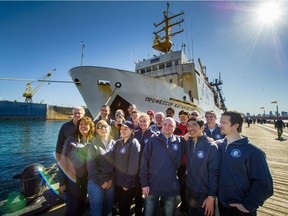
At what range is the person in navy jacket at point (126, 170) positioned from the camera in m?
2.28

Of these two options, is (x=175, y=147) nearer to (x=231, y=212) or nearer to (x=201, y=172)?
(x=201, y=172)

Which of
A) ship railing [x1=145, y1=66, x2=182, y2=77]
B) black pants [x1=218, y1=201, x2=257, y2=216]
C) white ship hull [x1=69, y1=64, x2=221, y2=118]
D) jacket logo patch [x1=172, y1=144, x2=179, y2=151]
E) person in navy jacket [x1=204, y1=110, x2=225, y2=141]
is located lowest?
black pants [x1=218, y1=201, x2=257, y2=216]

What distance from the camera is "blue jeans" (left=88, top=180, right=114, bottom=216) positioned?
7.29 feet

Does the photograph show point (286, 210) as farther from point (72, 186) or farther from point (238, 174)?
point (72, 186)

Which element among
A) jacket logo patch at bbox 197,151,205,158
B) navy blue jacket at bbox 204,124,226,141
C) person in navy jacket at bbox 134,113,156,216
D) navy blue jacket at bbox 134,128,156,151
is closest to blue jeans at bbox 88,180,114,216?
person in navy jacket at bbox 134,113,156,216

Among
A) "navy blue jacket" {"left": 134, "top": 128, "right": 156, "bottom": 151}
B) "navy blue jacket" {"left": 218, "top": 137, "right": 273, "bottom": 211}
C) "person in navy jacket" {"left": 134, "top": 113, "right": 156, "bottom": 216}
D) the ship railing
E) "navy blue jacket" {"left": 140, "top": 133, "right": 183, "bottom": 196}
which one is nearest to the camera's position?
"navy blue jacket" {"left": 218, "top": 137, "right": 273, "bottom": 211}

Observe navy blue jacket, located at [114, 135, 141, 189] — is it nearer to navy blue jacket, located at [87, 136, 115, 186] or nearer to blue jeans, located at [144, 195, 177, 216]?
navy blue jacket, located at [87, 136, 115, 186]

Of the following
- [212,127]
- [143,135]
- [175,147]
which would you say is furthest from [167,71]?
[175,147]

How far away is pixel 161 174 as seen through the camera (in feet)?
7.00

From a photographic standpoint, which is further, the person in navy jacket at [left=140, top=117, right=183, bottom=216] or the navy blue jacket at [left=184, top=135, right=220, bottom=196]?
the person in navy jacket at [left=140, top=117, right=183, bottom=216]

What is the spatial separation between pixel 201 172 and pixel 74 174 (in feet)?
6.41

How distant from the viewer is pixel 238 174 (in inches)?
63.5

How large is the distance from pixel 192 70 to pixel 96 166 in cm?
1238

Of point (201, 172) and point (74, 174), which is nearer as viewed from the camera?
point (201, 172)
